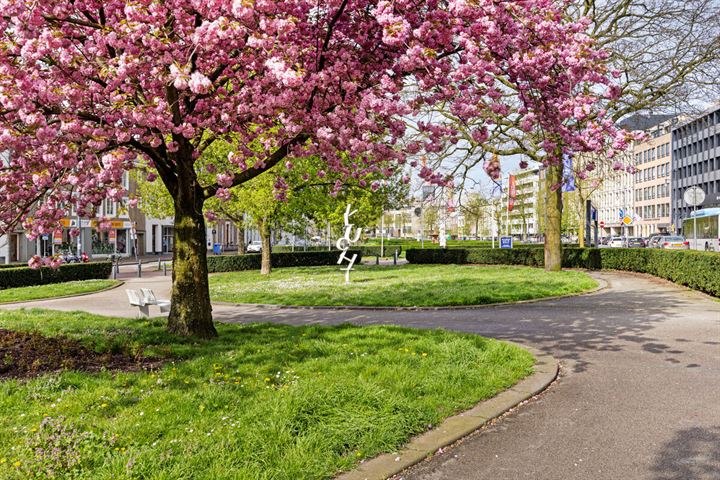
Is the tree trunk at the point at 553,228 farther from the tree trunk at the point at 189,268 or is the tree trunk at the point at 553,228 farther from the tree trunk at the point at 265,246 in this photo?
the tree trunk at the point at 189,268

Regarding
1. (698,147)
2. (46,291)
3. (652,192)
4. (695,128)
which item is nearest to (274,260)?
(46,291)

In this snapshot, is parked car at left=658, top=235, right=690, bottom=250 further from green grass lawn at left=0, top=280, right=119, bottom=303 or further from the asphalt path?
green grass lawn at left=0, top=280, right=119, bottom=303

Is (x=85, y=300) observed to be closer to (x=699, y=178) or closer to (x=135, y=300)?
(x=135, y=300)

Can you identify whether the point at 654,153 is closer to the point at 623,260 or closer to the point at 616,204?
the point at 616,204

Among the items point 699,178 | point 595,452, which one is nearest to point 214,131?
point 595,452

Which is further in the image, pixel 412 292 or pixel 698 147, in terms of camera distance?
pixel 698 147

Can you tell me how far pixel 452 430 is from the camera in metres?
5.17

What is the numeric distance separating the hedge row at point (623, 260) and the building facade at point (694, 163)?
56.1m

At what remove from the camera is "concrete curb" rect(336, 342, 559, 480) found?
4305 millimetres

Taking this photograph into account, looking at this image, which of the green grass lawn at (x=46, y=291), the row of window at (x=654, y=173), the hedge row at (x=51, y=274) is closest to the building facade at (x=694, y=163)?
the row of window at (x=654, y=173)

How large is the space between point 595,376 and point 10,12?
8.09 metres

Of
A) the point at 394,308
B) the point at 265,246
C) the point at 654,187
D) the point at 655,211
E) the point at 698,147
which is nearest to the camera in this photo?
the point at 394,308

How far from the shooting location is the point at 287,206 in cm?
2848

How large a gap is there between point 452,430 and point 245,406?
6.18ft
